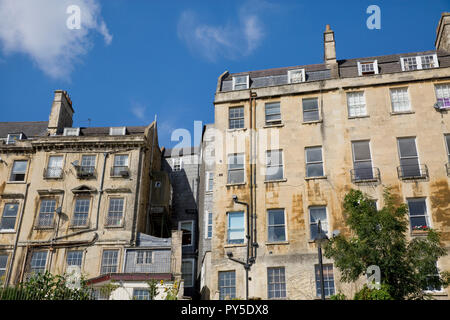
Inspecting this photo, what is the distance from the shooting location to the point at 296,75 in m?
31.6

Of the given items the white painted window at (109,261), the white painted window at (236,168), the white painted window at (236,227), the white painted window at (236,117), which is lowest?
the white painted window at (109,261)

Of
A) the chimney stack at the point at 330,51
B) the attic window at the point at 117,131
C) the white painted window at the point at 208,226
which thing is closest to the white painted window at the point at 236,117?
the chimney stack at the point at 330,51

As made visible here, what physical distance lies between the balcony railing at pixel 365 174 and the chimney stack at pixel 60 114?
2364 centimetres

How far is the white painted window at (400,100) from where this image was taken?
28867 mm

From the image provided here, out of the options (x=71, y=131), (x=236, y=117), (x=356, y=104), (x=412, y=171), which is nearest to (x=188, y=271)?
(x=236, y=117)

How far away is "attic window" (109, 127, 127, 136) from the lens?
37.4 m

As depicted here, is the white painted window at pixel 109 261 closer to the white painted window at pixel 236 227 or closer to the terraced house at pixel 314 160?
the terraced house at pixel 314 160

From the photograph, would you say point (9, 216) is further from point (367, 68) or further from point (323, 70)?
point (367, 68)

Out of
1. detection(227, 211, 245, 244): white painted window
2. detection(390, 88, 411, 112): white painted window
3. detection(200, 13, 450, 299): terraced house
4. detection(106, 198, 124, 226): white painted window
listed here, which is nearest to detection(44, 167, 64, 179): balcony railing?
detection(106, 198, 124, 226): white painted window

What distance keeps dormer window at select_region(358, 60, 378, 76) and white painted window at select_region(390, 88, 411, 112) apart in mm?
2055
